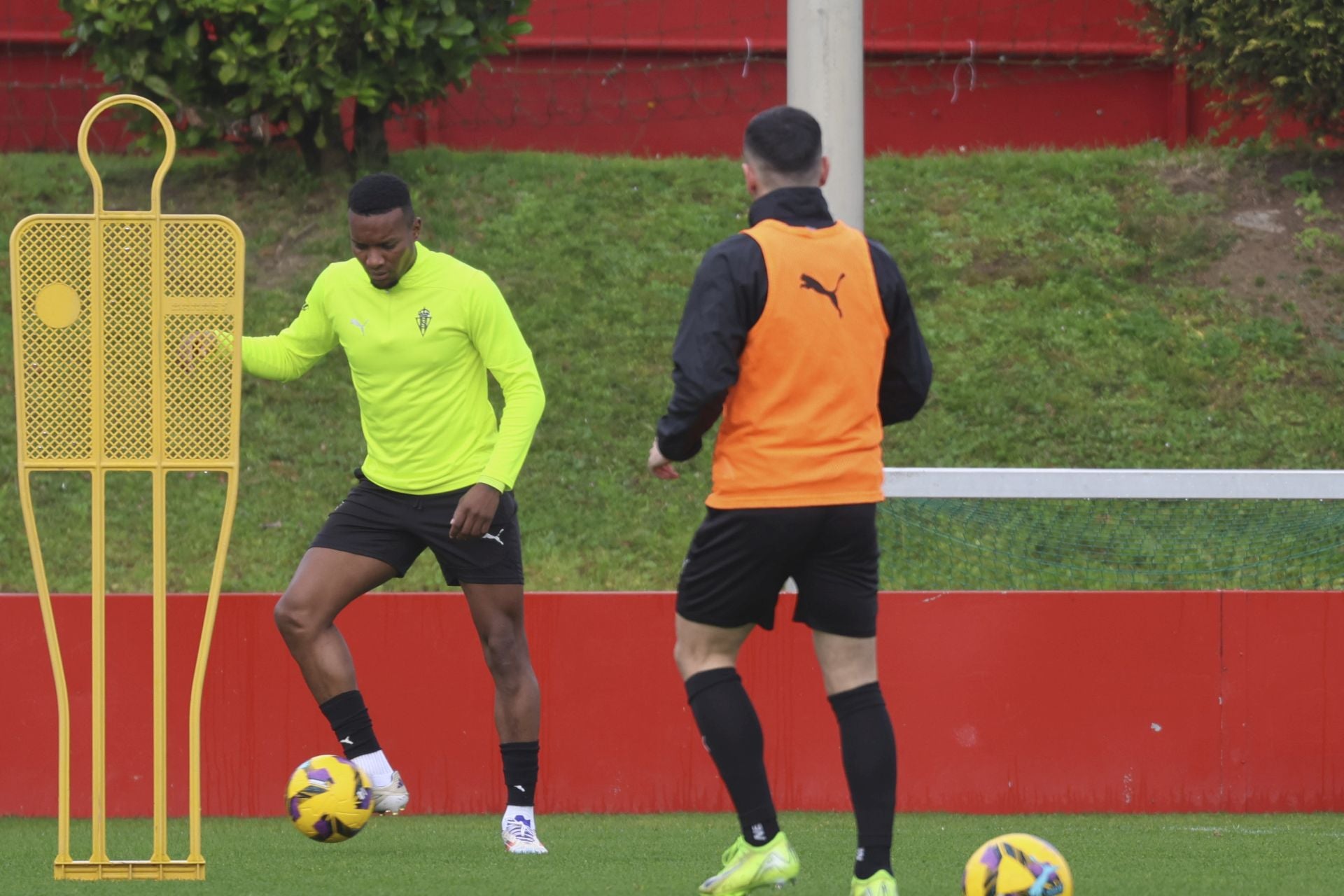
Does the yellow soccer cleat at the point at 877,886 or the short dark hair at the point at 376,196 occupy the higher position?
the short dark hair at the point at 376,196

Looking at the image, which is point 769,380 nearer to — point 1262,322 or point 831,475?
point 831,475

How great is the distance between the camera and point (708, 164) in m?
12.5

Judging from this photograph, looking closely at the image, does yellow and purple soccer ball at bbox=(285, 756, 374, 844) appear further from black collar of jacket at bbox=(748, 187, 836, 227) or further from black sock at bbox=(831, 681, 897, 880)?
black collar of jacket at bbox=(748, 187, 836, 227)

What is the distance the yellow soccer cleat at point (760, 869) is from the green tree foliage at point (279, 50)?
7.50m

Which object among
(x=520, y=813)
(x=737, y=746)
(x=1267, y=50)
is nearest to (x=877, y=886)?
(x=737, y=746)

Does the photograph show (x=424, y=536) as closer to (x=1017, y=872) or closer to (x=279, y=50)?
(x=1017, y=872)

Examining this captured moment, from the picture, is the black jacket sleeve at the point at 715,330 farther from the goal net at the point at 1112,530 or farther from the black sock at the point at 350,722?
the goal net at the point at 1112,530

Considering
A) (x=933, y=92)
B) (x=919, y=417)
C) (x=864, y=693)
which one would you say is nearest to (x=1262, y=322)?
(x=919, y=417)

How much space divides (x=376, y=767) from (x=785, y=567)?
187 centimetres

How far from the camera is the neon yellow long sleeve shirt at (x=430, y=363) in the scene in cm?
556

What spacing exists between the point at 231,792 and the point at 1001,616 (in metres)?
3.06

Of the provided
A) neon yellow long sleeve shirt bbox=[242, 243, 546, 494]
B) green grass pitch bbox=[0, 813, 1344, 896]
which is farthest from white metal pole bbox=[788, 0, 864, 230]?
green grass pitch bbox=[0, 813, 1344, 896]

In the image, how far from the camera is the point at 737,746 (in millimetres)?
4164

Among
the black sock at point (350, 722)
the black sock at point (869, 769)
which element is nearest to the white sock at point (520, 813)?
the black sock at point (350, 722)
